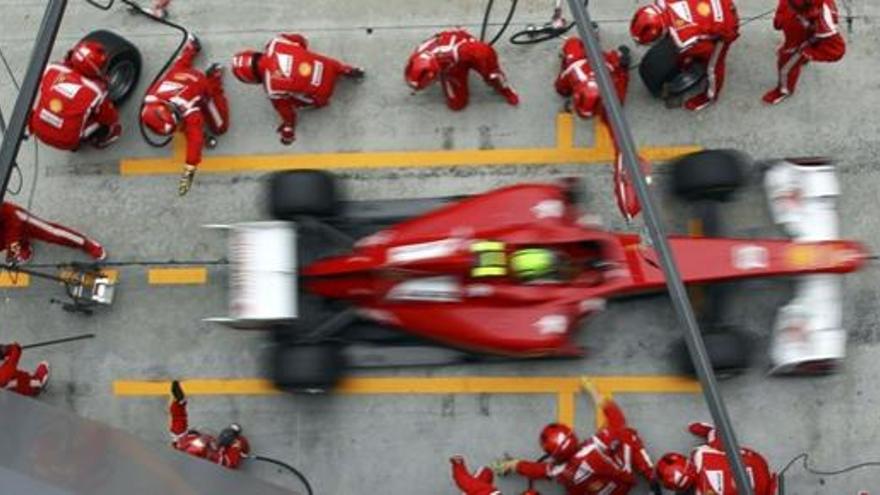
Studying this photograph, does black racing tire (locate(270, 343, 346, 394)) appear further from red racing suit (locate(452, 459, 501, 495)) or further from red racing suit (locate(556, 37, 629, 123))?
red racing suit (locate(556, 37, 629, 123))

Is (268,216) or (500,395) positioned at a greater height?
(268,216)

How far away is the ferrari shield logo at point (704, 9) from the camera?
7.34 meters

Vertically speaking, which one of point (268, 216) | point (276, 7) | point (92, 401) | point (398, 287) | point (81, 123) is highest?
point (276, 7)

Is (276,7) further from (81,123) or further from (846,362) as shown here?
(846,362)

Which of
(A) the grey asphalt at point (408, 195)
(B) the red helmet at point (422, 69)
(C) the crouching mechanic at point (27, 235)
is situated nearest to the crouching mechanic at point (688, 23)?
(A) the grey asphalt at point (408, 195)

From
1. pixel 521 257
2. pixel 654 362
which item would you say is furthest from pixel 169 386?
pixel 654 362

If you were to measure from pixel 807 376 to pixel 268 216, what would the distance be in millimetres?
4041

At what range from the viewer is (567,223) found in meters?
7.34

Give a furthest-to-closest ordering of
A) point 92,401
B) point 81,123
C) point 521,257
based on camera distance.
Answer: point 92,401, point 81,123, point 521,257

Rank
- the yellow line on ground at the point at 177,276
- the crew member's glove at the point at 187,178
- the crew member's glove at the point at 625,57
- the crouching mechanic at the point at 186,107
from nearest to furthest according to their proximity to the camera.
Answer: the crouching mechanic at the point at 186,107 → the crew member's glove at the point at 187,178 → the crew member's glove at the point at 625,57 → the yellow line on ground at the point at 177,276

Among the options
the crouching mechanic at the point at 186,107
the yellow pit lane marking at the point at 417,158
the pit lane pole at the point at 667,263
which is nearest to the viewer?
the pit lane pole at the point at 667,263

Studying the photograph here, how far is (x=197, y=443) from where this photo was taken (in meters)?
7.79

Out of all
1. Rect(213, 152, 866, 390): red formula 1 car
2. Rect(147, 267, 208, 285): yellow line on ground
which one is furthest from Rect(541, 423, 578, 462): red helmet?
Rect(147, 267, 208, 285): yellow line on ground

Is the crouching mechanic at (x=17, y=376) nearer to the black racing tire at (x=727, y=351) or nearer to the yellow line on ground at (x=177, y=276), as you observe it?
the yellow line on ground at (x=177, y=276)
